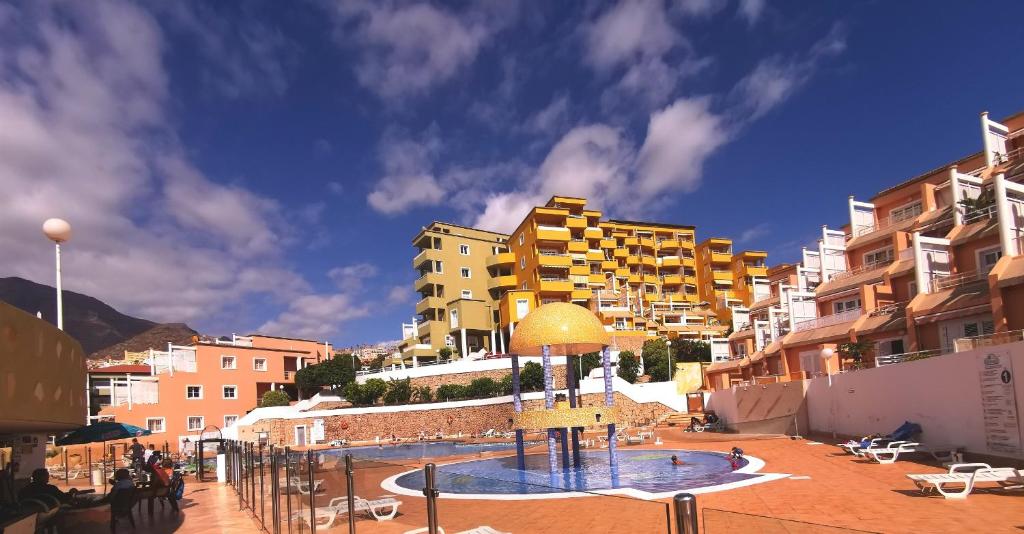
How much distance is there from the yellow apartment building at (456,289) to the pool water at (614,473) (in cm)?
3557

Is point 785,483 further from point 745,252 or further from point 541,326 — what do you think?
point 745,252

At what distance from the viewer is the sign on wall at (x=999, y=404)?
16.2 meters

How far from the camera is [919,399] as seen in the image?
67.6ft

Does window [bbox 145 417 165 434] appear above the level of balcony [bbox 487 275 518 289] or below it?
below

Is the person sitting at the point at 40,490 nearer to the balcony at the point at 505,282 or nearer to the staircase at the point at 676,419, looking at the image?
the staircase at the point at 676,419

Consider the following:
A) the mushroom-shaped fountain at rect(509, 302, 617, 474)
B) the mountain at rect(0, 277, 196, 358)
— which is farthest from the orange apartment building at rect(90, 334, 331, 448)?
the mountain at rect(0, 277, 196, 358)

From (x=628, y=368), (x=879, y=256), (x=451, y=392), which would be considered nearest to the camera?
(x=879, y=256)

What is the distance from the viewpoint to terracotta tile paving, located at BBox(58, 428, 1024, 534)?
406 cm

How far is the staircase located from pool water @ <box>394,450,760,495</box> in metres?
13.5

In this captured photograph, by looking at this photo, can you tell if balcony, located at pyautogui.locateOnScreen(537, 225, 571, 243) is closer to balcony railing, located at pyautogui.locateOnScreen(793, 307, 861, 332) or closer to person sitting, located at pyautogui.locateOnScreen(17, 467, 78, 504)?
balcony railing, located at pyautogui.locateOnScreen(793, 307, 861, 332)

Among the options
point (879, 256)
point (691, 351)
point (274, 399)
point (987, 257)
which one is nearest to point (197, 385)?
point (274, 399)

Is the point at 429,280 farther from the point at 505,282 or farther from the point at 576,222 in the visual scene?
the point at 576,222

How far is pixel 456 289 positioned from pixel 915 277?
43.1 meters

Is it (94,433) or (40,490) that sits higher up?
(94,433)
